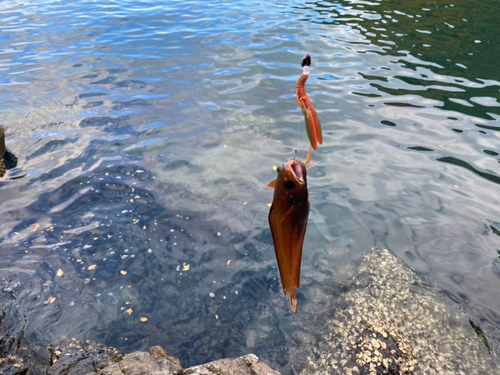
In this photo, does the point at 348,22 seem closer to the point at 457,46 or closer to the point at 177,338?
the point at 457,46

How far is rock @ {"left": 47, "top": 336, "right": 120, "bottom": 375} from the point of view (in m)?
3.57

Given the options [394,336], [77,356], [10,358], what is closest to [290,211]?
[394,336]

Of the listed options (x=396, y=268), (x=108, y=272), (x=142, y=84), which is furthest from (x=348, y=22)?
(x=108, y=272)

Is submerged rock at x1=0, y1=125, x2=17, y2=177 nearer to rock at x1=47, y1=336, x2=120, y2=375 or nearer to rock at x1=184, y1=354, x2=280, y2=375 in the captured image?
rock at x1=47, y1=336, x2=120, y2=375

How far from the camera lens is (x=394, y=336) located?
4.06 metres

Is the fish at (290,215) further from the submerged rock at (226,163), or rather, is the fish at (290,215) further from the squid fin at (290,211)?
the submerged rock at (226,163)

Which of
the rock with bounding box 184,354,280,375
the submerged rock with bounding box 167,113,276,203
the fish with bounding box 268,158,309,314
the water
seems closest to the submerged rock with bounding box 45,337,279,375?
the rock with bounding box 184,354,280,375

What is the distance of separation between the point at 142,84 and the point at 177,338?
7494 mm

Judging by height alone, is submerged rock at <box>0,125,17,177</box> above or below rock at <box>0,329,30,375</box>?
below

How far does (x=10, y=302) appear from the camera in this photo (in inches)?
177

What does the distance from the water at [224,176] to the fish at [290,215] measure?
87.0 inches

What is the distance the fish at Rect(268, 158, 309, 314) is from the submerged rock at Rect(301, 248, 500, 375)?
6.29 feet

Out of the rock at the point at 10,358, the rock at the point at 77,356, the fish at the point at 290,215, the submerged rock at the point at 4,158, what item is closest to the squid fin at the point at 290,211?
the fish at the point at 290,215

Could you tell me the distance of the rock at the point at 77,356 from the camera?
140 inches
